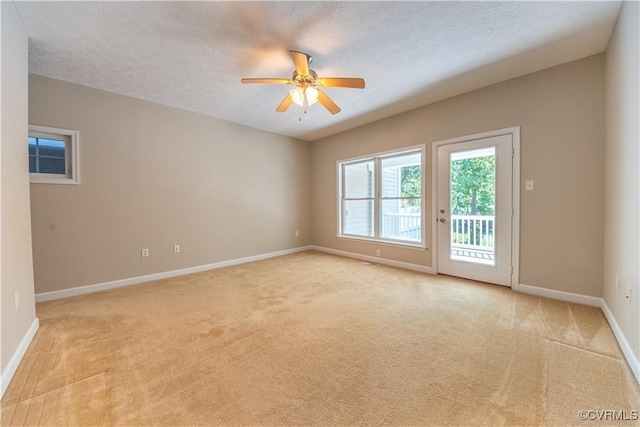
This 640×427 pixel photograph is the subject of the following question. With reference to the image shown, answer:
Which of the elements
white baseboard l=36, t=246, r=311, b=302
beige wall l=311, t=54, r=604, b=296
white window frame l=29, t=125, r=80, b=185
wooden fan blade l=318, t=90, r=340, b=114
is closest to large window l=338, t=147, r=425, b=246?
beige wall l=311, t=54, r=604, b=296

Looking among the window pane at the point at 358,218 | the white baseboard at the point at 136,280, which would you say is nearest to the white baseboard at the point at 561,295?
the window pane at the point at 358,218

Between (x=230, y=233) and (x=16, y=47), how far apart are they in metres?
3.18

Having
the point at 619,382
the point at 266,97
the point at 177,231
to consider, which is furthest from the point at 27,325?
the point at 619,382

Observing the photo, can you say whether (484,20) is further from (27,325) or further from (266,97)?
→ (27,325)

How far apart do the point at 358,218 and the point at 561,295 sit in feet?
10.5

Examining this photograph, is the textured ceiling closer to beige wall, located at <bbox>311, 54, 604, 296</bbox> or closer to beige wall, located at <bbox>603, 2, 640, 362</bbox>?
beige wall, located at <bbox>311, 54, 604, 296</bbox>

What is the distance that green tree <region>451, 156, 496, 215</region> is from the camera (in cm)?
333

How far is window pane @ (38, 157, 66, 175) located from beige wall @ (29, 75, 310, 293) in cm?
22

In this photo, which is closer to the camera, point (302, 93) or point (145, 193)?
point (302, 93)

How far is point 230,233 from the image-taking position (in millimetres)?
4605

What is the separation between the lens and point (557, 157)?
2.83m

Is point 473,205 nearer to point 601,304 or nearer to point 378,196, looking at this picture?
point 601,304

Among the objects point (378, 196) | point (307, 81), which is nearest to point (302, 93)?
point (307, 81)

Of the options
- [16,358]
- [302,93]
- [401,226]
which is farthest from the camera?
[401,226]
